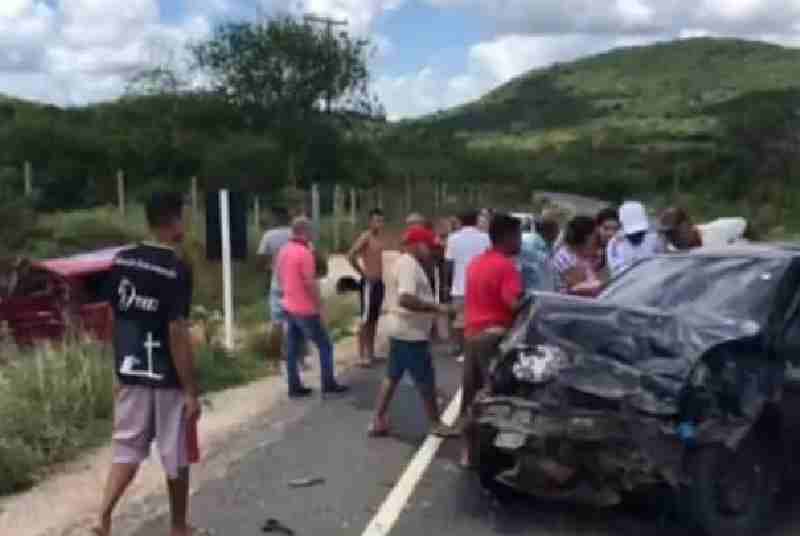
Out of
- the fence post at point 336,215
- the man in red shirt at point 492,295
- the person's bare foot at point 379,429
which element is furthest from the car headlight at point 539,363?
the fence post at point 336,215

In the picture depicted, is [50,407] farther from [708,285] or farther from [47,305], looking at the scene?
[708,285]

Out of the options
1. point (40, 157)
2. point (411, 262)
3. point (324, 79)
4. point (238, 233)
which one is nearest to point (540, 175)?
point (324, 79)

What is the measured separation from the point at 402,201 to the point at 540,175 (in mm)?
33450

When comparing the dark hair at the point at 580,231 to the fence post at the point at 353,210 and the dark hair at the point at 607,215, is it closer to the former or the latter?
the dark hair at the point at 607,215

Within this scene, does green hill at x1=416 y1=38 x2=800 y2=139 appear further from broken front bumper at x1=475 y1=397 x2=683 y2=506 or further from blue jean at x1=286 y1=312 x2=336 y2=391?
broken front bumper at x1=475 y1=397 x2=683 y2=506

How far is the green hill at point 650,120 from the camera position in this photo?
237ft

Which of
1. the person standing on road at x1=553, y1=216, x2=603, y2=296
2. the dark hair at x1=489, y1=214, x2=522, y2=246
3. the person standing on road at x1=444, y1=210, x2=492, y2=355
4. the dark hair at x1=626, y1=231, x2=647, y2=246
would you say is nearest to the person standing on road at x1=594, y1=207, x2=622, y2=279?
the dark hair at x1=626, y1=231, x2=647, y2=246

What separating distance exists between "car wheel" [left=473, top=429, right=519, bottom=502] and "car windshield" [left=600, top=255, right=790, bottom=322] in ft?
4.00

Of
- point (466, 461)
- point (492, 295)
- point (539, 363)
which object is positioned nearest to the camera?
point (539, 363)

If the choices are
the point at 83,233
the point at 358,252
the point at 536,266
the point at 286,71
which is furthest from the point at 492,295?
the point at 286,71

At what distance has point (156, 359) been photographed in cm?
654

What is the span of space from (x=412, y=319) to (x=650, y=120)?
103 meters

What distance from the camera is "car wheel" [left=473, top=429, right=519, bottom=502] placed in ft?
23.9

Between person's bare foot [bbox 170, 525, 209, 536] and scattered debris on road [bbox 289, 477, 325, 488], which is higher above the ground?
person's bare foot [bbox 170, 525, 209, 536]
